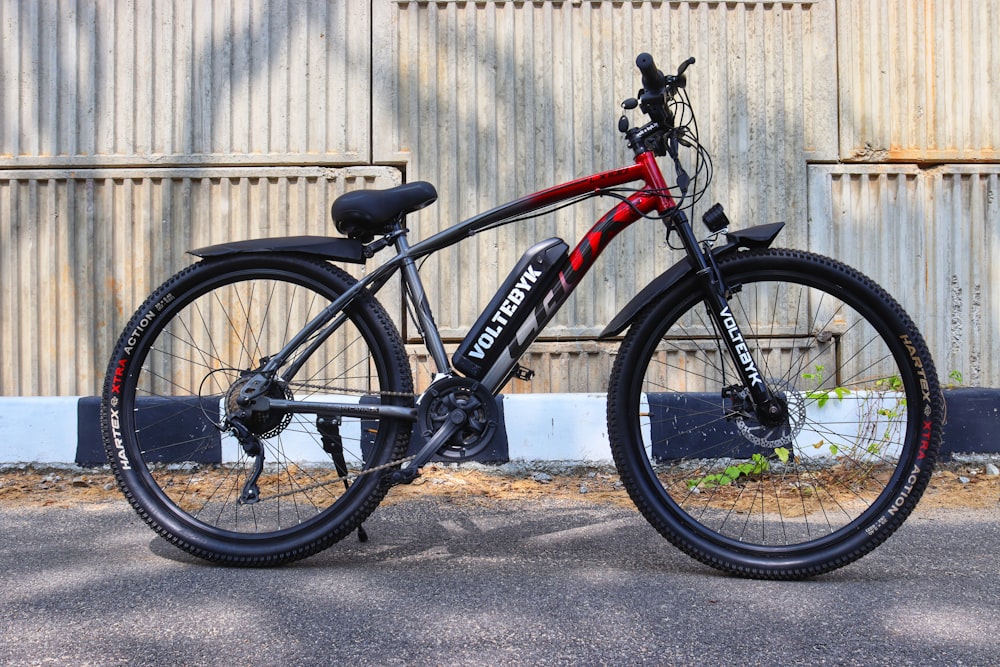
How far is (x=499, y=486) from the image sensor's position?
12.4ft

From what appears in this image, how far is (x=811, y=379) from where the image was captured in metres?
4.03

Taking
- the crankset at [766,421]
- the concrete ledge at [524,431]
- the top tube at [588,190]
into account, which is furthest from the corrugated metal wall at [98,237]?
the crankset at [766,421]

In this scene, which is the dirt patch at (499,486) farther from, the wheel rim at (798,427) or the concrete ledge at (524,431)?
the wheel rim at (798,427)

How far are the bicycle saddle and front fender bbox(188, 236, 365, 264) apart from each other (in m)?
0.06

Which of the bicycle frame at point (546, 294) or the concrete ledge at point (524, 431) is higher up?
the bicycle frame at point (546, 294)

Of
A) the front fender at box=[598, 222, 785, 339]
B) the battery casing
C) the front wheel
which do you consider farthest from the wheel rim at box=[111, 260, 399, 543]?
the front wheel

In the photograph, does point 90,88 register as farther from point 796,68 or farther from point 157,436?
point 796,68

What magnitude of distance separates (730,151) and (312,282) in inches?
90.8

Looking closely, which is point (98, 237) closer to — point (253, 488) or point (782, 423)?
point (253, 488)

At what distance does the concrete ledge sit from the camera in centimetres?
389

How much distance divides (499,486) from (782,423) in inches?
57.7

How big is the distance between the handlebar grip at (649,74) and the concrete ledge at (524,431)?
5.30ft

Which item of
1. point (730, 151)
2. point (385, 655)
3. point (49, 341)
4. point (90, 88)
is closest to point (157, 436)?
point (49, 341)

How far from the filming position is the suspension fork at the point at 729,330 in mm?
2641
